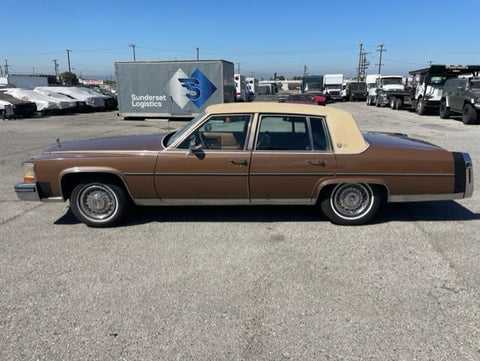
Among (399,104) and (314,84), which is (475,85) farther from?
(314,84)

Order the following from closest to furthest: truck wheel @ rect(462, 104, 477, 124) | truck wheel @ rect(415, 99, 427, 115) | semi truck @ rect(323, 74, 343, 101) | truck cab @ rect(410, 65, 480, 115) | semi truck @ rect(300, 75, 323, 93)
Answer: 1. truck wheel @ rect(462, 104, 477, 124)
2. truck cab @ rect(410, 65, 480, 115)
3. truck wheel @ rect(415, 99, 427, 115)
4. semi truck @ rect(300, 75, 323, 93)
5. semi truck @ rect(323, 74, 343, 101)

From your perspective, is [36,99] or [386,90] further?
[386,90]

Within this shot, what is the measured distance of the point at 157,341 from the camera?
8.30 feet

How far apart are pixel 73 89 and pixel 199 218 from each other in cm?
2488

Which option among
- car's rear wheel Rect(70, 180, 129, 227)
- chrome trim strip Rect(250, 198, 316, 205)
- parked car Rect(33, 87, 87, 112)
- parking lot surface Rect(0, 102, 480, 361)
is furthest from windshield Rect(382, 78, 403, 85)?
car's rear wheel Rect(70, 180, 129, 227)

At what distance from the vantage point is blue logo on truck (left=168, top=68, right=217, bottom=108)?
57.7ft

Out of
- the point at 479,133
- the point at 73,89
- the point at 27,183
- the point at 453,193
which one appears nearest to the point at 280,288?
the point at 453,193

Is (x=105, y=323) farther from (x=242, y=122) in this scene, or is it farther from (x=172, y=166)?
(x=242, y=122)

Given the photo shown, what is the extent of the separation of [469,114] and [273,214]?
579 inches

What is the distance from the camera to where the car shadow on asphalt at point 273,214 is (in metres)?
4.69

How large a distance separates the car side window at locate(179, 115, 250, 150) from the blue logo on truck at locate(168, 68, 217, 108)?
1375cm

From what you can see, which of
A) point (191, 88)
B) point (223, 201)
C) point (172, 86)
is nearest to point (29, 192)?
point (223, 201)

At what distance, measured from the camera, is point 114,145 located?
4.54 m

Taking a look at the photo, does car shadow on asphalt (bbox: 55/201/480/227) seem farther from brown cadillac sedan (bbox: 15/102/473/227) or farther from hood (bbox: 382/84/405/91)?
hood (bbox: 382/84/405/91)
